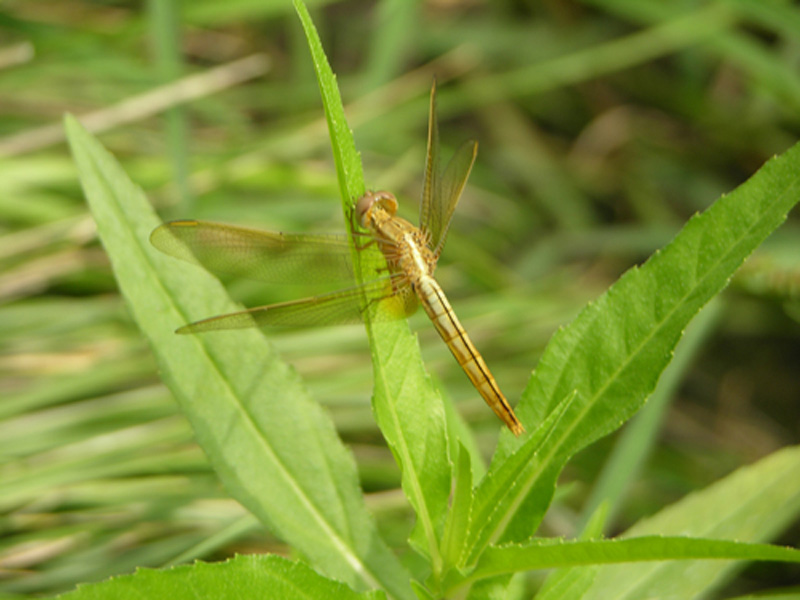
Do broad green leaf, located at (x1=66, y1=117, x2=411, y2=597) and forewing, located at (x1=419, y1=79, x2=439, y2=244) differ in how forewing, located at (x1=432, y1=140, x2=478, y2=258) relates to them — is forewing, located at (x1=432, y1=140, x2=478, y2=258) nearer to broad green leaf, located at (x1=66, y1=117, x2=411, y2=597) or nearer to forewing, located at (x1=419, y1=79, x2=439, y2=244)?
forewing, located at (x1=419, y1=79, x2=439, y2=244)

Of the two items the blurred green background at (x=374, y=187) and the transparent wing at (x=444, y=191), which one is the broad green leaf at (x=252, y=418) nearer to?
the blurred green background at (x=374, y=187)

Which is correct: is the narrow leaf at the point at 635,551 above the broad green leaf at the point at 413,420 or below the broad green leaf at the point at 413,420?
below

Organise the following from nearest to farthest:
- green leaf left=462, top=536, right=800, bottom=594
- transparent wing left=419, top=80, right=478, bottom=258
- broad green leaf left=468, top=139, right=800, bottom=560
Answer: green leaf left=462, top=536, right=800, bottom=594, broad green leaf left=468, top=139, right=800, bottom=560, transparent wing left=419, top=80, right=478, bottom=258

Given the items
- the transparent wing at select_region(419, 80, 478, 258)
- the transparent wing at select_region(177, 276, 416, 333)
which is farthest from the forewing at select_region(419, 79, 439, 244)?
the transparent wing at select_region(177, 276, 416, 333)

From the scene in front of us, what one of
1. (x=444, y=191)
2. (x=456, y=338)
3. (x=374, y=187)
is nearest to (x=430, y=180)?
(x=444, y=191)

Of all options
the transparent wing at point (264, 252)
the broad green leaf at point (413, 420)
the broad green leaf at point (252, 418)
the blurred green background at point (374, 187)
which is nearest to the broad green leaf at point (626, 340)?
the broad green leaf at point (413, 420)

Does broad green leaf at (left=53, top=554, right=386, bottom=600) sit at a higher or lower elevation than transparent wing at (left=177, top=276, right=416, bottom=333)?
lower
